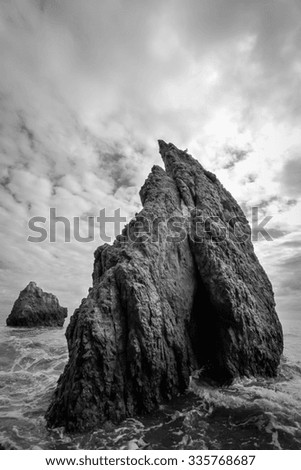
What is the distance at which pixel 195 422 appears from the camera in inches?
299

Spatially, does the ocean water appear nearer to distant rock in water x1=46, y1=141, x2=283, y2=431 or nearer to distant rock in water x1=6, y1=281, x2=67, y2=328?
distant rock in water x1=46, y1=141, x2=283, y2=431

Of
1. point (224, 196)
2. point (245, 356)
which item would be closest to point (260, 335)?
point (245, 356)

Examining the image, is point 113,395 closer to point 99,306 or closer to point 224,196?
point 99,306

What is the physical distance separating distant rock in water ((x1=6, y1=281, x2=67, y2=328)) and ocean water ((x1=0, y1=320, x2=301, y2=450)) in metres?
39.2

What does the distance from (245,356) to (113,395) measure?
6270mm

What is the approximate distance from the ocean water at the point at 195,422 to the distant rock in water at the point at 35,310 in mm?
39234

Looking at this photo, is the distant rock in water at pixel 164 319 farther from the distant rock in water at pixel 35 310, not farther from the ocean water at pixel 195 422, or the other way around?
the distant rock in water at pixel 35 310

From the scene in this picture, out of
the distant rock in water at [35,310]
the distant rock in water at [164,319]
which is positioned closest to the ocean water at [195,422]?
the distant rock in water at [164,319]

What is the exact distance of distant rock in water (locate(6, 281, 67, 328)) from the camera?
4609cm

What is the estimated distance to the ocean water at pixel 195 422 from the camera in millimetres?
6527

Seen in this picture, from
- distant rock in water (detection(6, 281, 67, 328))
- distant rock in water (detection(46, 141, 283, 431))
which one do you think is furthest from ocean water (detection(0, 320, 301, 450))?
distant rock in water (detection(6, 281, 67, 328))

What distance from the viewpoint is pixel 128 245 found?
12.6m

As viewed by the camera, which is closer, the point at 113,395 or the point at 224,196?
the point at 113,395
